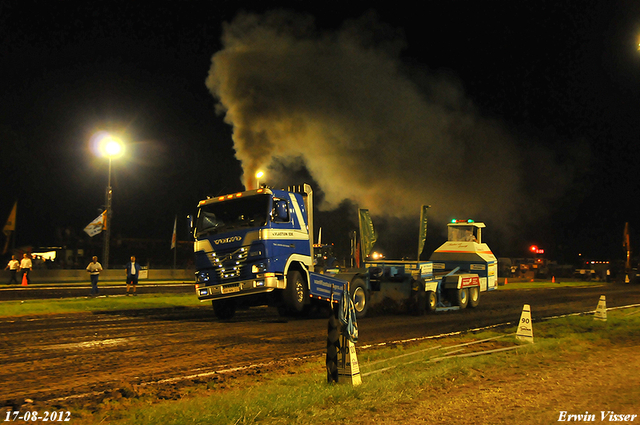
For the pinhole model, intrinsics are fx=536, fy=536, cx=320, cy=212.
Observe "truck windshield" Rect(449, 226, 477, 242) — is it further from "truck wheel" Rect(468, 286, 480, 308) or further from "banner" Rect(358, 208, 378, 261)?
"banner" Rect(358, 208, 378, 261)

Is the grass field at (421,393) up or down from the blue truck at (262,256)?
down

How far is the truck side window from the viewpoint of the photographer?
45.3 ft

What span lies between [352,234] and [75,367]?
36.5 ft

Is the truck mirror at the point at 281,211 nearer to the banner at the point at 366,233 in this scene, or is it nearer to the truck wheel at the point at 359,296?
the truck wheel at the point at 359,296

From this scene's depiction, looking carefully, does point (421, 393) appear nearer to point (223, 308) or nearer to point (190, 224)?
point (190, 224)

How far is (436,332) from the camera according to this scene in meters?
13.2

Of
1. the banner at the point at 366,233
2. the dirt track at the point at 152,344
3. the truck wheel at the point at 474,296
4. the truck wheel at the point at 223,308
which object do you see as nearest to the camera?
the dirt track at the point at 152,344

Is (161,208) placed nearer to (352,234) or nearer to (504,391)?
(352,234)

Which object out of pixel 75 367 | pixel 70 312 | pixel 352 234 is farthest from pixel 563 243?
pixel 75 367

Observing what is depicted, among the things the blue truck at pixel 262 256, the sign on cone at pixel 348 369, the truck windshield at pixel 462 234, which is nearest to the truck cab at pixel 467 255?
the truck windshield at pixel 462 234

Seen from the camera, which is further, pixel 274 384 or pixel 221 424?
pixel 274 384

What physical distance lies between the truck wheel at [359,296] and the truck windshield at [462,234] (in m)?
6.89

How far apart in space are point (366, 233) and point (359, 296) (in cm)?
523

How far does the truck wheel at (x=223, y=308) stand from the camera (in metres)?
15.4
